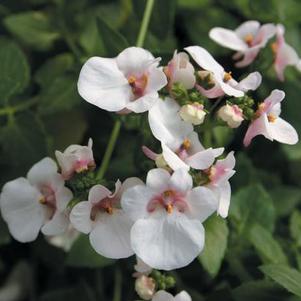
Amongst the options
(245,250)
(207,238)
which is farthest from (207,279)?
(207,238)

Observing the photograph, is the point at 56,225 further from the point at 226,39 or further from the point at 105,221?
the point at 226,39

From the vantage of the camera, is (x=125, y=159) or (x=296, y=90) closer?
(x=125, y=159)

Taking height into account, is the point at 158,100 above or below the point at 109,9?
above

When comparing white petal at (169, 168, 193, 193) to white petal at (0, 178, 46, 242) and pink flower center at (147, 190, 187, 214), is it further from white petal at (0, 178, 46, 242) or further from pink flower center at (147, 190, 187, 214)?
white petal at (0, 178, 46, 242)

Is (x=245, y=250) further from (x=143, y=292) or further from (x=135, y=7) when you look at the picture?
(x=135, y=7)

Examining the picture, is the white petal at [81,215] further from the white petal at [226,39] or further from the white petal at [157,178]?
the white petal at [226,39]

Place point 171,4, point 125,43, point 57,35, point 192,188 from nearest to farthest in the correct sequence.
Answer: point 192,188 < point 125,43 < point 171,4 < point 57,35
